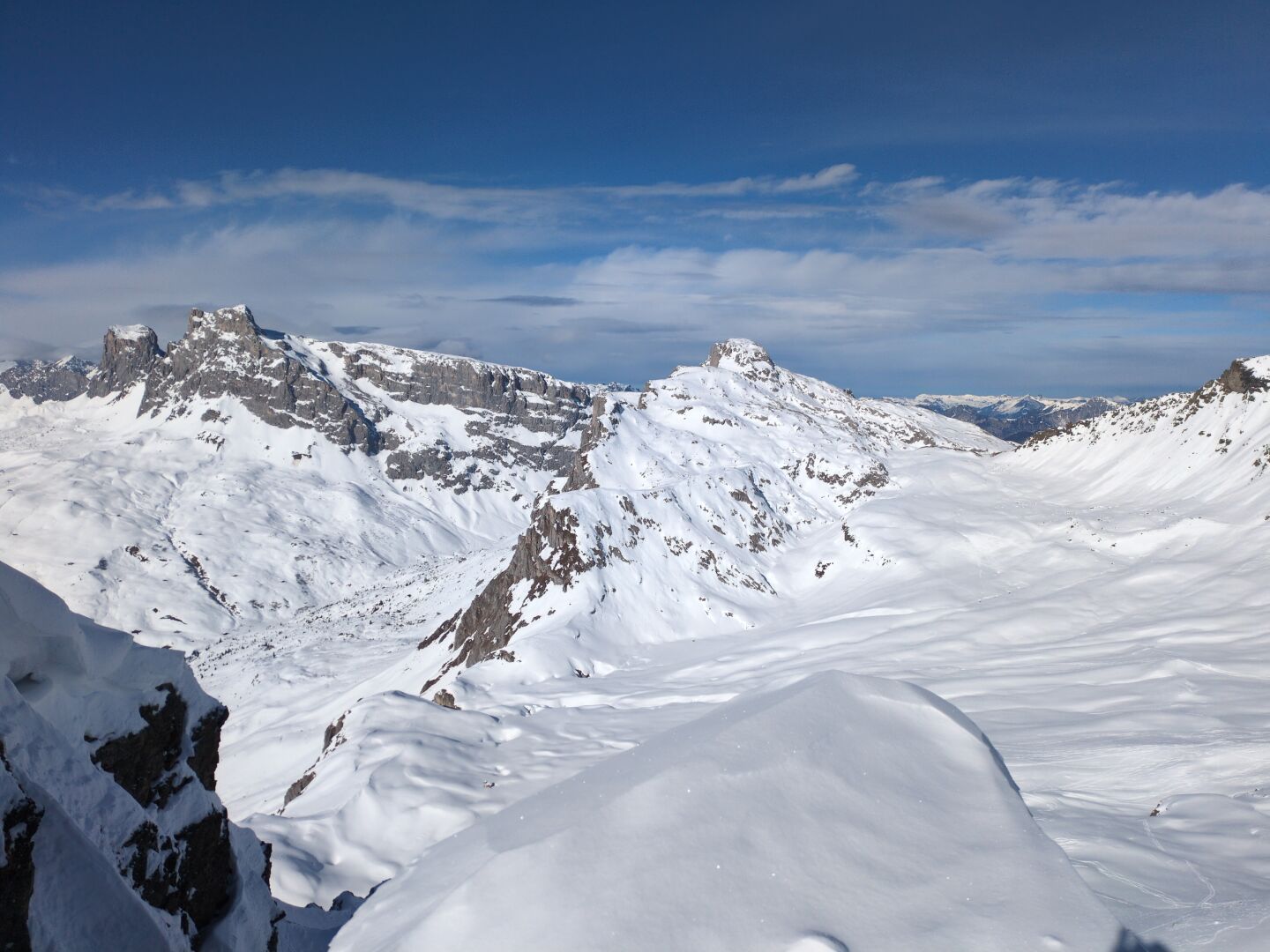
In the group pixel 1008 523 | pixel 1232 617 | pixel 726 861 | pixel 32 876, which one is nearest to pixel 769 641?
pixel 1008 523

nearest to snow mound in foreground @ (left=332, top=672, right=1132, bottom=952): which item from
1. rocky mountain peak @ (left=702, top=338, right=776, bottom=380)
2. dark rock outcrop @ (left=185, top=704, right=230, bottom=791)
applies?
dark rock outcrop @ (left=185, top=704, right=230, bottom=791)

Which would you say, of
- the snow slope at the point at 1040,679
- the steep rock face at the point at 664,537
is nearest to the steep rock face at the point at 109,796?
the snow slope at the point at 1040,679

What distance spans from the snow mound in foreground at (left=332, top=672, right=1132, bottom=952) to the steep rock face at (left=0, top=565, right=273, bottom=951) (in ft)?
8.22

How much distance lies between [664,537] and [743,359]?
367ft

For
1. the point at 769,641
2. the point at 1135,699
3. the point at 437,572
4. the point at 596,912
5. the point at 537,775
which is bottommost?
the point at 437,572

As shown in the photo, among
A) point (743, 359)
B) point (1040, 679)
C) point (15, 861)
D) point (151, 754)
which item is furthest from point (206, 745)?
point (743, 359)

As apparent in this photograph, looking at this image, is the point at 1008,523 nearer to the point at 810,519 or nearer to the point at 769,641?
the point at 769,641

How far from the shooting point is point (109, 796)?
7426 mm

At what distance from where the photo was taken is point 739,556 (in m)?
66.4

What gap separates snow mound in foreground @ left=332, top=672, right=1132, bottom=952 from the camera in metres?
6.34

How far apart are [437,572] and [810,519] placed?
13119cm

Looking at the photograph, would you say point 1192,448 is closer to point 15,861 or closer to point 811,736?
point 811,736

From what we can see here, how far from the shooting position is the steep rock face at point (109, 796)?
20.0 feet

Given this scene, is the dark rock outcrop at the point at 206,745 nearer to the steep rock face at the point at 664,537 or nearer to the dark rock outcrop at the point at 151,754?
the dark rock outcrop at the point at 151,754
